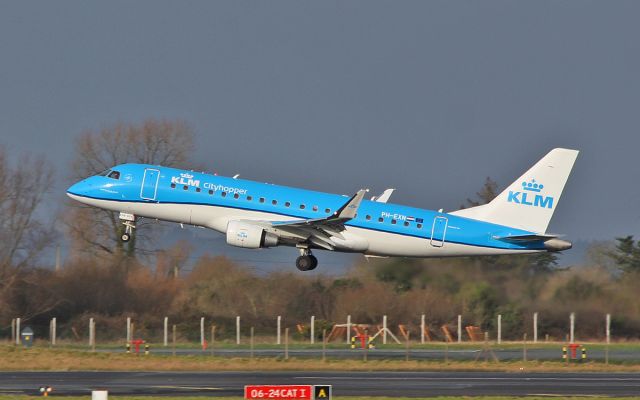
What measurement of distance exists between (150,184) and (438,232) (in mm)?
11806

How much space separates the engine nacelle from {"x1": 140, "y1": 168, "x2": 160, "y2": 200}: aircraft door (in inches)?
134

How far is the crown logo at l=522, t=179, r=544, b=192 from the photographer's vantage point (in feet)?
161

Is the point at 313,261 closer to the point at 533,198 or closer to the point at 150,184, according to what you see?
the point at 150,184

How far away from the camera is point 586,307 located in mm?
49281

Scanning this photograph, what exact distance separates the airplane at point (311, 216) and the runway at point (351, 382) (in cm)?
669

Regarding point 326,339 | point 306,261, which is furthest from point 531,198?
point 326,339

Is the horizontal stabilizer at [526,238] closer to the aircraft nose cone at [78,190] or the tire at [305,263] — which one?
the tire at [305,263]

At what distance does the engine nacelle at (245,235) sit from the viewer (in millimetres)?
46406

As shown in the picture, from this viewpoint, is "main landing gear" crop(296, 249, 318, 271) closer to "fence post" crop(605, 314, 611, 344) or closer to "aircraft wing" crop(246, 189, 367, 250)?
"aircraft wing" crop(246, 189, 367, 250)

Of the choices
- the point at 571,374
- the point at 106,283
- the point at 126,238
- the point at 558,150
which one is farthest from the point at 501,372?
the point at 106,283

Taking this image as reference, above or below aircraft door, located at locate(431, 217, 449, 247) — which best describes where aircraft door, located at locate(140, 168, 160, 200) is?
above

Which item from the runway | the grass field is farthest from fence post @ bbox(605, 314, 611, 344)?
the runway

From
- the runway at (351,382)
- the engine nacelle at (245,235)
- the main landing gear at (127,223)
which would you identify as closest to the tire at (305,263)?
the engine nacelle at (245,235)

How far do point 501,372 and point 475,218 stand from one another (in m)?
7.91
